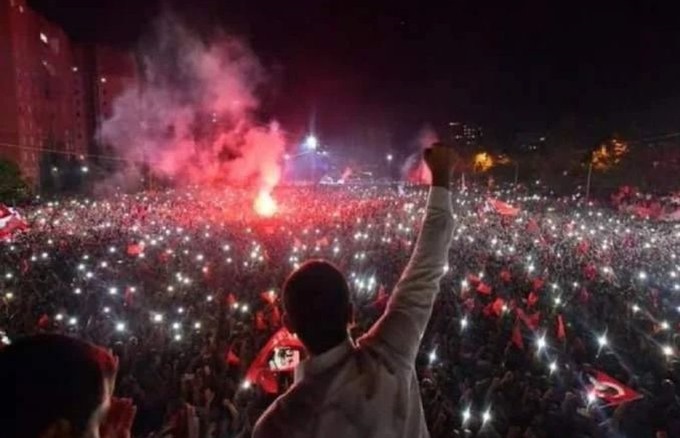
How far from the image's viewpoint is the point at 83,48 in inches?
2181

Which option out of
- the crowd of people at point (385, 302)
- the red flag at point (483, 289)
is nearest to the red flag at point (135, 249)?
the crowd of people at point (385, 302)

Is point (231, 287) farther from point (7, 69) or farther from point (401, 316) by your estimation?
point (7, 69)

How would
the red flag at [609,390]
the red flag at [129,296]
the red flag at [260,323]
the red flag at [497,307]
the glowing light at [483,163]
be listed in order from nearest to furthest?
the red flag at [609,390] < the red flag at [260,323] < the red flag at [497,307] < the red flag at [129,296] < the glowing light at [483,163]

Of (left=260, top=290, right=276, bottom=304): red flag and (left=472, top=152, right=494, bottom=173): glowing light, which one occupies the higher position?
(left=472, top=152, right=494, bottom=173): glowing light

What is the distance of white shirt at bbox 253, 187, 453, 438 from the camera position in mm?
1834

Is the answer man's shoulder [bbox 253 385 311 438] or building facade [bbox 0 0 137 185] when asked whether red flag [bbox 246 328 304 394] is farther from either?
building facade [bbox 0 0 137 185]

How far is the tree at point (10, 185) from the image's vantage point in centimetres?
2805

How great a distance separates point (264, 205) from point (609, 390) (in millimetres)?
19180

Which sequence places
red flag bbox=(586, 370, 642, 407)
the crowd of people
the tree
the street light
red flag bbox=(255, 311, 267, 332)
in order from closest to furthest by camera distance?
the crowd of people < red flag bbox=(586, 370, 642, 407) < red flag bbox=(255, 311, 267, 332) < the tree < the street light

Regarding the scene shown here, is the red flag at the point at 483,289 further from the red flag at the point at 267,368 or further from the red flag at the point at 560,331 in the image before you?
the red flag at the point at 267,368

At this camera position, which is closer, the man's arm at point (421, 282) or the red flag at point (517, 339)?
the man's arm at point (421, 282)

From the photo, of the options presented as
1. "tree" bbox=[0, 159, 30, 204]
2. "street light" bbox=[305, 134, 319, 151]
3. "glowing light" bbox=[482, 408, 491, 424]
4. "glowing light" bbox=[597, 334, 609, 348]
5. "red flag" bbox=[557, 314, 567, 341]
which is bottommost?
"tree" bbox=[0, 159, 30, 204]

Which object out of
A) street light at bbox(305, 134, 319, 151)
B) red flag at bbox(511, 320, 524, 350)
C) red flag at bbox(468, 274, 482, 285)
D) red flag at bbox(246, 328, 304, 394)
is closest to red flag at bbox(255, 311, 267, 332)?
red flag at bbox(246, 328, 304, 394)

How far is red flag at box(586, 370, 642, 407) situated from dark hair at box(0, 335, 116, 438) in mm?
6024
